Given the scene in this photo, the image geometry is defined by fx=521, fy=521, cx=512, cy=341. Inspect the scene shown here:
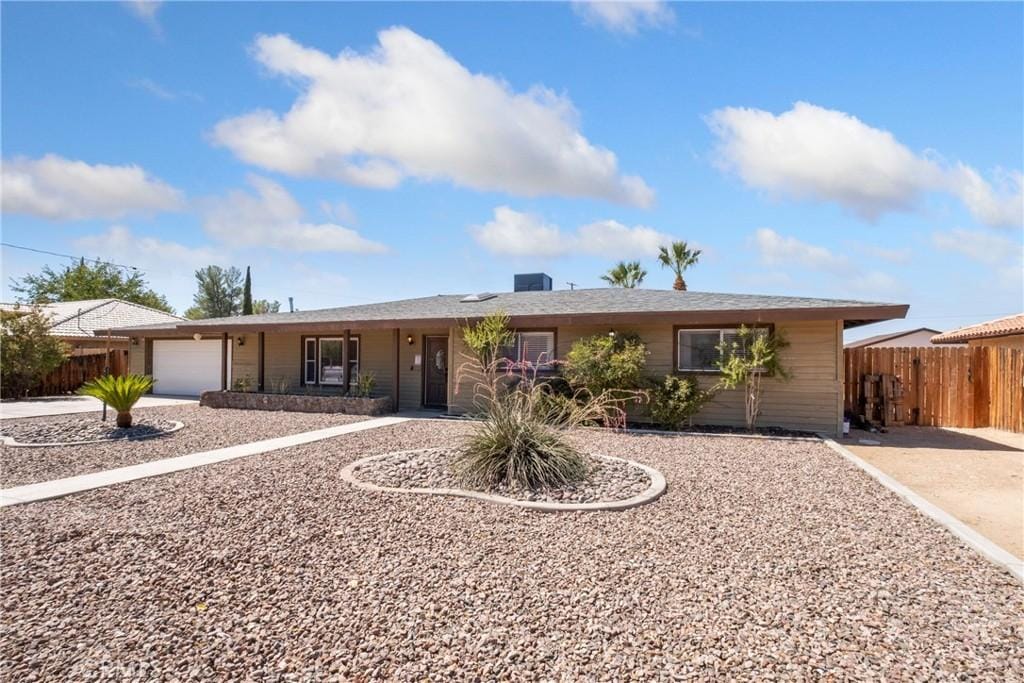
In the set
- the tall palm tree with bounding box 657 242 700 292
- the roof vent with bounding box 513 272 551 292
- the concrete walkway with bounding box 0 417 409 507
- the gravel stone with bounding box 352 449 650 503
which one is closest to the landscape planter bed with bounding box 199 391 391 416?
the concrete walkway with bounding box 0 417 409 507

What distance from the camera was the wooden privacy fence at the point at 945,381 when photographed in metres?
11.6

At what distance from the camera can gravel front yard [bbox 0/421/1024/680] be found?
8.41 feet

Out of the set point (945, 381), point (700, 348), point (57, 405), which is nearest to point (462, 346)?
point (700, 348)

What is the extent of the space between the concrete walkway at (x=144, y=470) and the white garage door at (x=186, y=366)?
10.5 m

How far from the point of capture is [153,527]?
4.30 m

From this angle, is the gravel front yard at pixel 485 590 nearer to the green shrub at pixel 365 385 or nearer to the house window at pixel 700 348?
the house window at pixel 700 348

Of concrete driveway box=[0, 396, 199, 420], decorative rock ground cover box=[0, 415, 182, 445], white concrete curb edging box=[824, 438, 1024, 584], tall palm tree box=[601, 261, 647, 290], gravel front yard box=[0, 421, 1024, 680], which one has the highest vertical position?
tall palm tree box=[601, 261, 647, 290]

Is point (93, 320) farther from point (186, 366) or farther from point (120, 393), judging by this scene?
point (120, 393)

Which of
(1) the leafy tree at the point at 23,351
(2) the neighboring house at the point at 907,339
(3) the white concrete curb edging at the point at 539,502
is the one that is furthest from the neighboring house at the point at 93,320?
(2) the neighboring house at the point at 907,339

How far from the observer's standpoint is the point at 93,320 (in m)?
24.8

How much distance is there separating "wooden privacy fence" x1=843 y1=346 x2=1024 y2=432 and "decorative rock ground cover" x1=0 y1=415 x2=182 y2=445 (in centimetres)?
1495

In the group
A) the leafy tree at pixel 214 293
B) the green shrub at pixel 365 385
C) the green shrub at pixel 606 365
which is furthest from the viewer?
the leafy tree at pixel 214 293

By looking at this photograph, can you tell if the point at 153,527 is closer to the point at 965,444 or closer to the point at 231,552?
the point at 231,552

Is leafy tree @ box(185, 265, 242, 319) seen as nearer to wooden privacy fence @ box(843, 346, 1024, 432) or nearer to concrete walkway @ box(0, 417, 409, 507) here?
concrete walkway @ box(0, 417, 409, 507)
